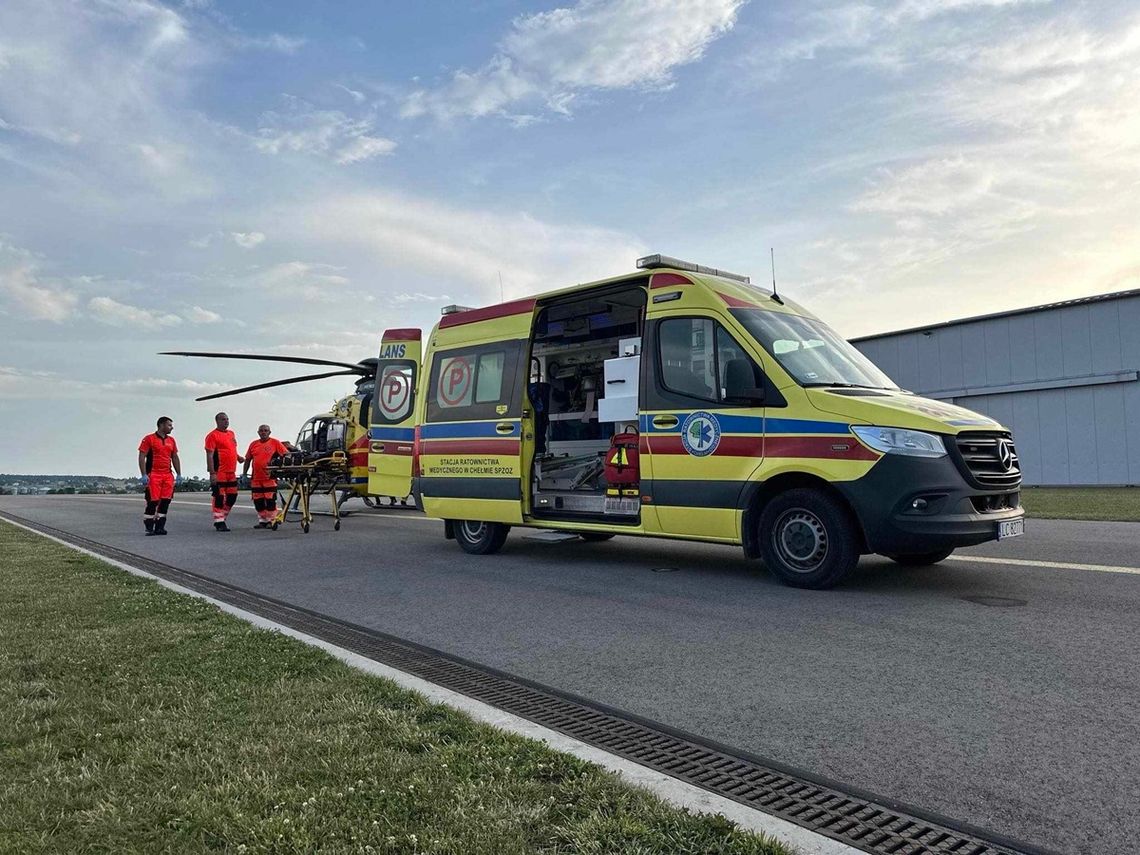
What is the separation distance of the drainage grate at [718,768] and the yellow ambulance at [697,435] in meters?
3.17

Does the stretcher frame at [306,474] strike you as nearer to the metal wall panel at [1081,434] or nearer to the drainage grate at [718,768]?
the drainage grate at [718,768]

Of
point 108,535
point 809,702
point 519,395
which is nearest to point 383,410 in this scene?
point 108,535

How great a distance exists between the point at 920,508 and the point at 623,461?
2.93 metres

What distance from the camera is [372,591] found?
745 centimetres

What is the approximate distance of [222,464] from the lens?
15.0 m

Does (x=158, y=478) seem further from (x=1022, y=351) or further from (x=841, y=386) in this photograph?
(x=1022, y=351)

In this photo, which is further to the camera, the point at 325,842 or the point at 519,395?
the point at 519,395

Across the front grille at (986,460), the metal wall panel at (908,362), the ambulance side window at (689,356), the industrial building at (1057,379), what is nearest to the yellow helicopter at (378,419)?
the ambulance side window at (689,356)

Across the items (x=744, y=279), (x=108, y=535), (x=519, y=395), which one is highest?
(x=744, y=279)

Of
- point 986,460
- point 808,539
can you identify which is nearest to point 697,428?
point 808,539

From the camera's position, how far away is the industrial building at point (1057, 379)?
22.5 meters

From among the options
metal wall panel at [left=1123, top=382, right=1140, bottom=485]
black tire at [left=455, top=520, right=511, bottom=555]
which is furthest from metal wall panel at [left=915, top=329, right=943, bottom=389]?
black tire at [left=455, top=520, right=511, bottom=555]

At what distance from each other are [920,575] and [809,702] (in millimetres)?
3758

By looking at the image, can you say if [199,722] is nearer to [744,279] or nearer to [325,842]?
[325,842]
